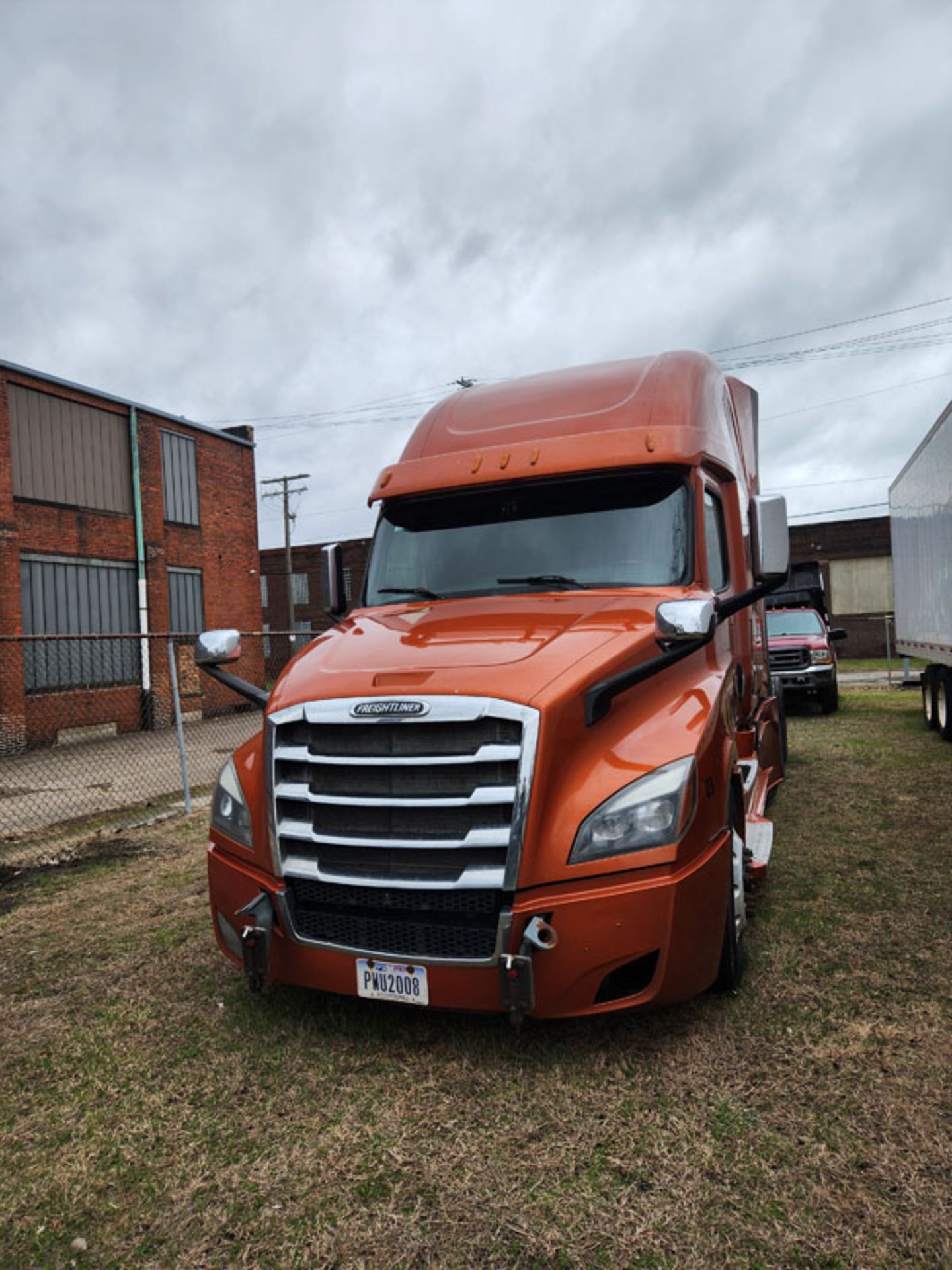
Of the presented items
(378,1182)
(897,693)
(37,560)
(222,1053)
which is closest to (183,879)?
(222,1053)

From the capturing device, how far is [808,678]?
14133 millimetres

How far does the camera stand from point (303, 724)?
3314mm

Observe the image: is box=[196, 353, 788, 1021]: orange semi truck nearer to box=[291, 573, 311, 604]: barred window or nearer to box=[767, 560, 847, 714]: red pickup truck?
box=[767, 560, 847, 714]: red pickup truck

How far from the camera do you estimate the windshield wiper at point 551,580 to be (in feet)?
13.3

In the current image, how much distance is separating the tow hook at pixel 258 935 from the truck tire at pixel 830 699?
12957 millimetres

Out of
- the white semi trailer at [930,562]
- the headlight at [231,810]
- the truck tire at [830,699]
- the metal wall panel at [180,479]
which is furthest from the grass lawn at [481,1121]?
the metal wall panel at [180,479]

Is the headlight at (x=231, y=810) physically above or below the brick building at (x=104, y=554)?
below

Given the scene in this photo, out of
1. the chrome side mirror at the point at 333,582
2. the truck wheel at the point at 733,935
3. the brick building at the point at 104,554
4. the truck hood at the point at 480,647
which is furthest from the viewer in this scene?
the brick building at the point at 104,554

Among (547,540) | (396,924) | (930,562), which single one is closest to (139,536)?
(930,562)

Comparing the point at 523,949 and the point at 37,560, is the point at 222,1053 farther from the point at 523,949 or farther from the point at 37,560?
the point at 37,560

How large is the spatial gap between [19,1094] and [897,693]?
19.4 metres

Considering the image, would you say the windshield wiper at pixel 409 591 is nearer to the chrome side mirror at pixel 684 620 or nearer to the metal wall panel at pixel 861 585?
the chrome side mirror at pixel 684 620

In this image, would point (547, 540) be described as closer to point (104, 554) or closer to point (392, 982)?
point (392, 982)

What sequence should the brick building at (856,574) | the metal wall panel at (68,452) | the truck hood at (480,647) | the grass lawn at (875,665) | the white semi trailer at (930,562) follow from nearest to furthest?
the truck hood at (480,647)
the white semi trailer at (930,562)
the metal wall panel at (68,452)
the grass lawn at (875,665)
the brick building at (856,574)
